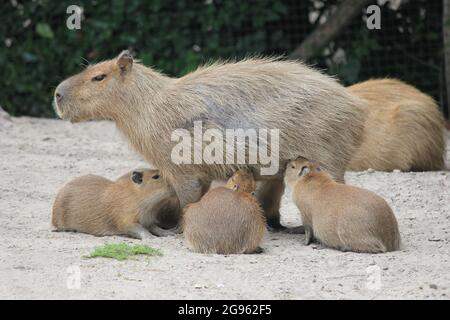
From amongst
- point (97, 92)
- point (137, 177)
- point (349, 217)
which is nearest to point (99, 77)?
point (97, 92)

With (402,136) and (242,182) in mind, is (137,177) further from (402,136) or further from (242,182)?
(402,136)

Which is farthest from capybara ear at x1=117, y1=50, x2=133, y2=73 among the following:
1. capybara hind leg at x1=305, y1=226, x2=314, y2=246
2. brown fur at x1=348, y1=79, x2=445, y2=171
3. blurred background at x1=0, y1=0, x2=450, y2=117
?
blurred background at x1=0, y1=0, x2=450, y2=117

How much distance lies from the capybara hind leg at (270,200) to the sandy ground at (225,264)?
164 mm

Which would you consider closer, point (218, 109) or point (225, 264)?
point (225, 264)

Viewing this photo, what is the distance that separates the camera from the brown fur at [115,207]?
5.89 meters

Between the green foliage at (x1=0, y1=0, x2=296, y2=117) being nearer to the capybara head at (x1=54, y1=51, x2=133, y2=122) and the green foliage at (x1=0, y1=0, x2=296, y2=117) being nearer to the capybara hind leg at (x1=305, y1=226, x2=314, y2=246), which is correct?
the capybara head at (x1=54, y1=51, x2=133, y2=122)

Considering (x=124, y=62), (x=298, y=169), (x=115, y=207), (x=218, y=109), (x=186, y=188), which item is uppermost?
(x=124, y=62)

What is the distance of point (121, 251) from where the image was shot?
206 inches

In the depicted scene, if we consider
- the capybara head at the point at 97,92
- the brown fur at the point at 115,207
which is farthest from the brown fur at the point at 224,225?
the capybara head at the point at 97,92

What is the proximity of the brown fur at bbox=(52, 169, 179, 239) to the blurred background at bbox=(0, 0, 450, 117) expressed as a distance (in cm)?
387

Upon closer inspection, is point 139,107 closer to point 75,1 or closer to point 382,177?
point 382,177

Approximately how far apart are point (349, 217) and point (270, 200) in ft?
3.37

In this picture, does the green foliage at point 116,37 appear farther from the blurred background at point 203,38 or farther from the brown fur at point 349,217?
the brown fur at point 349,217
